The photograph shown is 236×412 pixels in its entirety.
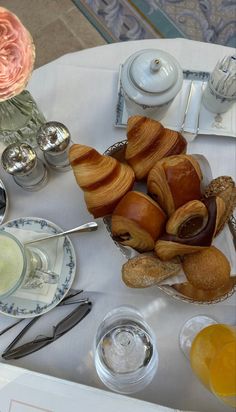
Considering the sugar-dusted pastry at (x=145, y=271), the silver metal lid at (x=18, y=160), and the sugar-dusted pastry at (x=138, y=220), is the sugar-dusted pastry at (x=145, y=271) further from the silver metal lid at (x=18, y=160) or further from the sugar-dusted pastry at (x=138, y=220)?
the silver metal lid at (x=18, y=160)

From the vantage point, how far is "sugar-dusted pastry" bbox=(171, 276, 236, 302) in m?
0.57

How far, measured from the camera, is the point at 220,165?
68 centimetres

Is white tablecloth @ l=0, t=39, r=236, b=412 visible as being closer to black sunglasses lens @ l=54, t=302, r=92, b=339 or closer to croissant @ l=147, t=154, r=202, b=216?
black sunglasses lens @ l=54, t=302, r=92, b=339

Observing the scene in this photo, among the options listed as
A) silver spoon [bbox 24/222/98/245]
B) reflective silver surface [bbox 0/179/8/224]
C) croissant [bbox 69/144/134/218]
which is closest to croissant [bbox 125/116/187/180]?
croissant [bbox 69/144/134/218]

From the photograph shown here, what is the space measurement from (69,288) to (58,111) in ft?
0.99

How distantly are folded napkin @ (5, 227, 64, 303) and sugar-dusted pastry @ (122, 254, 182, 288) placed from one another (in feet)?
0.50

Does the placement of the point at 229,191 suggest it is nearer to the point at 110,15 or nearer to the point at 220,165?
the point at 220,165

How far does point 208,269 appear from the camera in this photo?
20.0 inches

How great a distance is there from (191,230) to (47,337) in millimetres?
276

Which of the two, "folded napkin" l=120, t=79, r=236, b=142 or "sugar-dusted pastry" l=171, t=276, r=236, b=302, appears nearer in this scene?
"sugar-dusted pastry" l=171, t=276, r=236, b=302

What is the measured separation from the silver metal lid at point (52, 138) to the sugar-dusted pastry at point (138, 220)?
0.16 meters

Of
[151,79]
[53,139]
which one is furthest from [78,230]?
[151,79]

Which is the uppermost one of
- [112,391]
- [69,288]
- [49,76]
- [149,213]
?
[49,76]

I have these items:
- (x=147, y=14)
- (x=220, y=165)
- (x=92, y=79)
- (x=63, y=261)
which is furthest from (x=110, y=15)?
(x=63, y=261)
